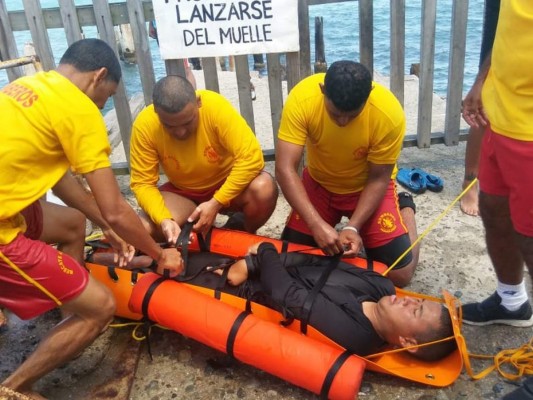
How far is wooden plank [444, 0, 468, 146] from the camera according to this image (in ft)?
14.2

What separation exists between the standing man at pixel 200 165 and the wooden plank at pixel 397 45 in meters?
1.73

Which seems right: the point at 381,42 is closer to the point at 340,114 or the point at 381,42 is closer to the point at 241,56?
the point at 241,56

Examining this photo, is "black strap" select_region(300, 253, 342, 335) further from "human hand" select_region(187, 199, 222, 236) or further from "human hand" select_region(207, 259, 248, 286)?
"human hand" select_region(187, 199, 222, 236)

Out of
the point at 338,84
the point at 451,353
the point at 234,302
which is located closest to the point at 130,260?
the point at 234,302

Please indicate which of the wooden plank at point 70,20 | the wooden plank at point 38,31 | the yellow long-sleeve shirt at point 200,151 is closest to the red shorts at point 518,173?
the yellow long-sleeve shirt at point 200,151

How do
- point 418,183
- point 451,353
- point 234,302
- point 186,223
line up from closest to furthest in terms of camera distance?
point 451,353 < point 234,302 < point 186,223 < point 418,183

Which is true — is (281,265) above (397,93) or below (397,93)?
below

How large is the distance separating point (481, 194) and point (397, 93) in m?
2.27

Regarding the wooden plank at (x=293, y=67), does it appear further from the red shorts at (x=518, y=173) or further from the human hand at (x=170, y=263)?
the red shorts at (x=518, y=173)

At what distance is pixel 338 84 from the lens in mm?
2844

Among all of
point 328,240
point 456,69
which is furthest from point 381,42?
point 328,240

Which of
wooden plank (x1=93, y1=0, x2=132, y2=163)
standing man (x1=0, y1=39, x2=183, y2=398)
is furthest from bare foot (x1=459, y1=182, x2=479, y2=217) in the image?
wooden plank (x1=93, y1=0, x2=132, y2=163)

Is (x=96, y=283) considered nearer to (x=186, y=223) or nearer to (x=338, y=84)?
(x=186, y=223)

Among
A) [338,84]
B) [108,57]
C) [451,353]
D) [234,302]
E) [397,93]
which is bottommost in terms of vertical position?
[451,353]
